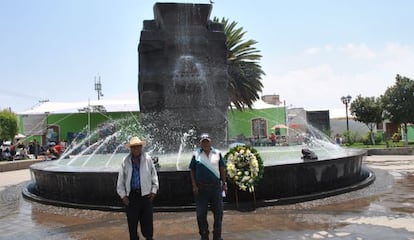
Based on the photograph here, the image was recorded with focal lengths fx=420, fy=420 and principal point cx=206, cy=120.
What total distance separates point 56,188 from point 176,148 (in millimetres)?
5580

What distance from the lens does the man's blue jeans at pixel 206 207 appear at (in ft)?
17.6

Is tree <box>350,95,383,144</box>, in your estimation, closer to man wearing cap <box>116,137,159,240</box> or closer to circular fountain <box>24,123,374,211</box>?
circular fountain <box>24,123,374,211</box>

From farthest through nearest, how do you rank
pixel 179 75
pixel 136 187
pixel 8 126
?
pixel 8 126 → pixel 179 75 → pixel 136 187

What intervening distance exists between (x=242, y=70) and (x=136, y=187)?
33676 millimetres

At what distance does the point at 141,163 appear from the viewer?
505 centimetres

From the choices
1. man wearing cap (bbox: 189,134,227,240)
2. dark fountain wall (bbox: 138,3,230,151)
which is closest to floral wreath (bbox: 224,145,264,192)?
man wearing cap (bbox: 189,134,227,240)

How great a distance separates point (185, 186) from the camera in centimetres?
772

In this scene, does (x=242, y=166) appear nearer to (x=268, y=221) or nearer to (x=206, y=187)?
(x=268, y=221)

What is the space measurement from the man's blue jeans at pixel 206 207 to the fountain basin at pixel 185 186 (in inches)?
88.6

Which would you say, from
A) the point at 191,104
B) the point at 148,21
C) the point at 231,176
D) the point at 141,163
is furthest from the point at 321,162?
the point at 148,21

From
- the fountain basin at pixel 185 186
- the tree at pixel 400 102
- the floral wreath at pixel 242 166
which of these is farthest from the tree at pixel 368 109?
the floral wreath at pixel 242 166

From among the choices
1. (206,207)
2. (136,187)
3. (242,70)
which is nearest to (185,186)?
(206,207)

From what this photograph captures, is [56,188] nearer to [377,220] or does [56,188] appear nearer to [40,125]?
[377,220]

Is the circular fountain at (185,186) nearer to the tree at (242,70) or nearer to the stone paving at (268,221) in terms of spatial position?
the stone paving at (268,221)
